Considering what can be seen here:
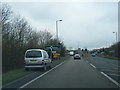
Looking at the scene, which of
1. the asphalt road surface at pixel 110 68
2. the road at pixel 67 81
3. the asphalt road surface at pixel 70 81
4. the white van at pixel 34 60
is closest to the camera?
the asphalt road surface at pixel 70 81

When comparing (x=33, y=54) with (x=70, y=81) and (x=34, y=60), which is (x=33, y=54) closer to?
(x=34, y=60)

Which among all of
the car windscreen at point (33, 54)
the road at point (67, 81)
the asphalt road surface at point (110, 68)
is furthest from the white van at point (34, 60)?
the asphalt road surface at point (110, 68)

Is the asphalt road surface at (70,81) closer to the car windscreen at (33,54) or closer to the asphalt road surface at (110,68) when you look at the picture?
the asphalt road surface at (110,68)

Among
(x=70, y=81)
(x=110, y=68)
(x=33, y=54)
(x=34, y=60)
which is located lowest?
(x=110, y=68)

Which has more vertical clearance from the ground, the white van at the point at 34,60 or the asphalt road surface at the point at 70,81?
the white van at the point at 34,60

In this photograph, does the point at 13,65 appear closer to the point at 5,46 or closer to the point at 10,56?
the point at 10,56

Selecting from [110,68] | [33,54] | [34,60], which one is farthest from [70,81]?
[110,68]

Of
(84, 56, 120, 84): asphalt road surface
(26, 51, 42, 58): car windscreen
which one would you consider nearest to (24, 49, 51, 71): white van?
(26, 51, 42, 58): car windscreen

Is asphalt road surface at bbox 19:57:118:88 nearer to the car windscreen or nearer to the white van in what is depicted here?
the white van

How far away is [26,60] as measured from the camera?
20.9 meters

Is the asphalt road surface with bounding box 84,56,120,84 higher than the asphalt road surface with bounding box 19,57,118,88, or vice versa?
the asphalt road surface with bounding box 19,57,118,88

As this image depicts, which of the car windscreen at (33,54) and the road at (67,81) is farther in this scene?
the car windscreen at (33,54)

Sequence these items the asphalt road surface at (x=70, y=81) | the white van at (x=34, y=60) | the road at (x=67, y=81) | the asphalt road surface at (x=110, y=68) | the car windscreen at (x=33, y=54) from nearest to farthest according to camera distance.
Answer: the asphalt road surface at (x=70, y=81) → the road at (x=67, y=81) → the asphalt road surface at (x=110, y=68) → the white van at (x=34, y=60) → the car windscreen at (x=33, y=54)

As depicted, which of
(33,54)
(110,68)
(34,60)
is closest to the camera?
(34,60)
